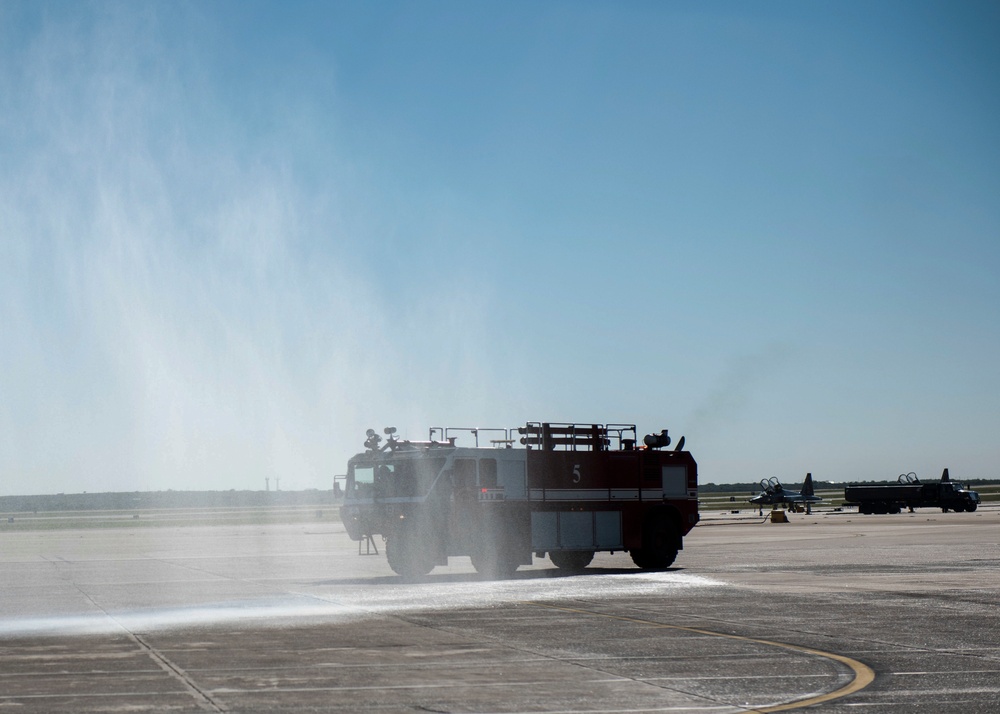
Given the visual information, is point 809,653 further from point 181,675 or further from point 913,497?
point 913,497

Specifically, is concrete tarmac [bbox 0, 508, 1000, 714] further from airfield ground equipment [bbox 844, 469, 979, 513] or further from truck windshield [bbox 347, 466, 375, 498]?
airfield ground equipment [bbox 844, 469, 979, 513]

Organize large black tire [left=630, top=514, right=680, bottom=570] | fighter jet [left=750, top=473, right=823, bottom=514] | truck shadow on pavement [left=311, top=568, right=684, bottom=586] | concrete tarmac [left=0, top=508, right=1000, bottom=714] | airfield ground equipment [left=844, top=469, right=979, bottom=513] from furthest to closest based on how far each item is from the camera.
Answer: fighter jet [left=750, top=473, right=823, bottom=514], airfield ground equipment [left=844, top=469, right=979, bottom=513], large black tire [left=630, top=514, right=680, bottom=570], truck shadow on pavement [left=311, top=568, right=684, bottom=586], concrete tarmac [left=0, top=508, right=1000, bottom=714]

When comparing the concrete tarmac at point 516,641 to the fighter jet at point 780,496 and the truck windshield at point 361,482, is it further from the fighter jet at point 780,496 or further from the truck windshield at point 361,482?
the fighter jet at point 780,496

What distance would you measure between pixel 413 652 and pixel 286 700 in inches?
135

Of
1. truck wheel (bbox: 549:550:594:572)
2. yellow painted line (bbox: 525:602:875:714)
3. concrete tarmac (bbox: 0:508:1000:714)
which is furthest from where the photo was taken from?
truck wheel (bbox: 549:550:594:572)

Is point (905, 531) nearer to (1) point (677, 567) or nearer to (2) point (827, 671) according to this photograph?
(1) point (677, 567)

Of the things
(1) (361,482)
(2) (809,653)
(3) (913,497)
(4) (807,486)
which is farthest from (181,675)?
(4) (807,486)

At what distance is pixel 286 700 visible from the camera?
1034cm

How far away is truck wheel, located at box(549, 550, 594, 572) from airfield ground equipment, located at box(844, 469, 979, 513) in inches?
2427

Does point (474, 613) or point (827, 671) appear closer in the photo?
point (827, 671)

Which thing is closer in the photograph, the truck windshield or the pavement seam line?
the pavement seam line

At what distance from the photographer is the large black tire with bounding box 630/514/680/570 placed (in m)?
29.8

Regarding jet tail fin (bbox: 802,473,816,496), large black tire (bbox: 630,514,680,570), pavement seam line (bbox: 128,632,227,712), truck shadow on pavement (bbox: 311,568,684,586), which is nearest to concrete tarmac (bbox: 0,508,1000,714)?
pavement seam line (bbox: 128,632,227,712)

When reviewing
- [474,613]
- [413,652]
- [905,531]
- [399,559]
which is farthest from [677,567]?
[905,531]
